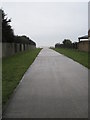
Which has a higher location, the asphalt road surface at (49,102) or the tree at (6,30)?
the tree at (6,30)

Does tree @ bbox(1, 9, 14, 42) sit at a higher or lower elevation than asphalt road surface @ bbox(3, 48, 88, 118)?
higher

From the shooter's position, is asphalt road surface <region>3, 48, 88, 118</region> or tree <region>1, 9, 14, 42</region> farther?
tree <region>1, 9, 14, 42</region>

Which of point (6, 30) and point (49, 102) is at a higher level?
point (6, 30)

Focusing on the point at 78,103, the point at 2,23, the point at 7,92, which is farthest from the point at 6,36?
the point at 78,103

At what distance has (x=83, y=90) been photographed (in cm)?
849

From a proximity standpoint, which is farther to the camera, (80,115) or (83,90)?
(83,90)

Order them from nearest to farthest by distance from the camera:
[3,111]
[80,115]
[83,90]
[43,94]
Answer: [80,115] → [3,111] → [43,94] → [83,90]

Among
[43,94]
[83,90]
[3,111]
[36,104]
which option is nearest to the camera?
[3,111]

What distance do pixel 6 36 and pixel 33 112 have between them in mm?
28236

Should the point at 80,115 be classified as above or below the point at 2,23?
below

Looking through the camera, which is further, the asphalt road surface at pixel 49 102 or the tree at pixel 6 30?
the tree at pixel 6 30

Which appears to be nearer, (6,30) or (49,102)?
(49,102)

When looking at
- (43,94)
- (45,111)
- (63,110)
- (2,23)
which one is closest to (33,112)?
(45,111)

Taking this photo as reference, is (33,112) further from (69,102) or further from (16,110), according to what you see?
(69,102)
